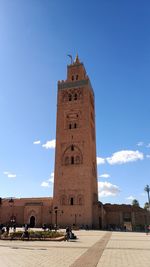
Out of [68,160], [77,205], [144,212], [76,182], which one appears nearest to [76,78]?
[68,160]

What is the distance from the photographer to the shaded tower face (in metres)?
39.8

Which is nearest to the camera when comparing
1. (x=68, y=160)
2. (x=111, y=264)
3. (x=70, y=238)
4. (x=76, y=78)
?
(x=111, y=264)

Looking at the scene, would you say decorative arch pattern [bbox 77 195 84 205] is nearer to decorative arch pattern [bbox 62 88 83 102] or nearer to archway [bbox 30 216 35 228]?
archway [bbox 30 216 35 228]

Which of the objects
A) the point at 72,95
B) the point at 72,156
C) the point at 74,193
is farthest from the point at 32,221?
the point at 72,95

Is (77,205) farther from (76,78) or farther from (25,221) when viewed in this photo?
(76,78)

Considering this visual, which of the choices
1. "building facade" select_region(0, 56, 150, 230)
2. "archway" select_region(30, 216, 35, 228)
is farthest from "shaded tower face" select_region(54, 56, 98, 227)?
"archway" select_region(30, 216, 35, 228)

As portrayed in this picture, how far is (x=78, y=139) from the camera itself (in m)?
44.0

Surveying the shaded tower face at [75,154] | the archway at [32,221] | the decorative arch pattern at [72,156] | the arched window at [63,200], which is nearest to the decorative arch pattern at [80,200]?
the shaded tower face at [75,154]

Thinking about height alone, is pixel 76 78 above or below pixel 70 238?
above

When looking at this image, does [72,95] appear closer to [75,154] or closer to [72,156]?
[75,154]

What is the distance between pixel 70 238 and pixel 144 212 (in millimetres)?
24241

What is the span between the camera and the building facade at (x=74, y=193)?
130ft

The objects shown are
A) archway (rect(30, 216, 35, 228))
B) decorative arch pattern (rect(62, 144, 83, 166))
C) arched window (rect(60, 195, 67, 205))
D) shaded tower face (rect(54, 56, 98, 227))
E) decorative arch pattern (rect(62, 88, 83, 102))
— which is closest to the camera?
shaded tower face (rect(54, 56, 98, 227))

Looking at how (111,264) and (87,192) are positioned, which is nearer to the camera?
(111,264)
